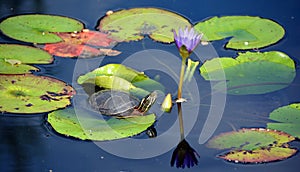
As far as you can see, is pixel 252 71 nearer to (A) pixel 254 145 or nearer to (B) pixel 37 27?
(A) pixel 254 145

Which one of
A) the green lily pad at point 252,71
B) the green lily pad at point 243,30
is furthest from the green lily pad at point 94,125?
the green lily pad at point 243,30

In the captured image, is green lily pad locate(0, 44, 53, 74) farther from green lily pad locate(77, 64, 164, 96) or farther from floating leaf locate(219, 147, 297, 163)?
floating leaf locate(219, 147, 297, 163)

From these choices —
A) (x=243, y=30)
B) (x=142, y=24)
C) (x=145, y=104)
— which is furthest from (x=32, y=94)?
(x=243, y=30)

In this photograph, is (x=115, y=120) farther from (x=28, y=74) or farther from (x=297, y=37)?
(x=297, y=37)

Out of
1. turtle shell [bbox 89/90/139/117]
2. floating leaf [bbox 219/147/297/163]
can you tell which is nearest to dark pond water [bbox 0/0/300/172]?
floating leaf [bbox 219/147/297/163]

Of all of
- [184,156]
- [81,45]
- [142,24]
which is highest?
[142,24]

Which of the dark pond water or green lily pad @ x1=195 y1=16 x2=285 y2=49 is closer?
the dark pond water

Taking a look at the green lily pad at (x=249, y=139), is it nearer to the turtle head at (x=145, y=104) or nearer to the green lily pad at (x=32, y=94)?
the turtle head at (x=145, y=104)
